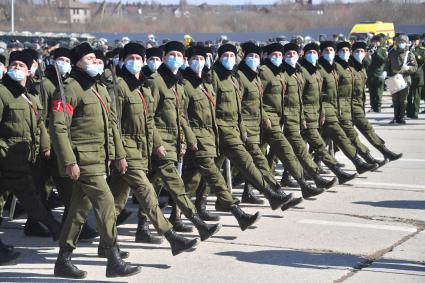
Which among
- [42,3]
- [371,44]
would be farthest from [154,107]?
[42,3]

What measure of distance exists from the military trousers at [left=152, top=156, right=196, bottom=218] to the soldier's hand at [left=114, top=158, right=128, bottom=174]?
2.30ft

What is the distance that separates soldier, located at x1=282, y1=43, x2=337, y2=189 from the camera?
38.7 ft

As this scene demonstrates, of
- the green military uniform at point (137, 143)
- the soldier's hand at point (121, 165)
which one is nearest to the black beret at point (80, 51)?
the green military uniform at point (137, 143)

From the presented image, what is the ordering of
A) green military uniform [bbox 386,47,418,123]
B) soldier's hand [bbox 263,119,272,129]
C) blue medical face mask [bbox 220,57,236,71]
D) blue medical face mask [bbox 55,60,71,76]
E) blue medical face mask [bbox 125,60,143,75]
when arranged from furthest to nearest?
green military uniform [bbox 386,47,418,123] < soldier's hand [bbox 263,119,272,129] < blue medical face mask [bbox 220,57,236,71] < blue medical face mask [bbox 55,60,71,76] < blue medical face mask [bbox 125,60,143,75]

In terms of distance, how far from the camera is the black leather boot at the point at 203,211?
10.4 meters

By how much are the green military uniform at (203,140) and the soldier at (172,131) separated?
0.64 feet

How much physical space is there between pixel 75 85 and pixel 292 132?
436cm

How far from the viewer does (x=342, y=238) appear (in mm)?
9531

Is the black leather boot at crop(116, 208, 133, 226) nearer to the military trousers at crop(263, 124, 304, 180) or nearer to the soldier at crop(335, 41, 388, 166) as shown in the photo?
the military trousers at crop(263, 124, 304, 180)

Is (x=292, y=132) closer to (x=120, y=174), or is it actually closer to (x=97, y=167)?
(x=120, y=174)

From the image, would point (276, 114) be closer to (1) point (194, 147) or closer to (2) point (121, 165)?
(1) point (194, 147)

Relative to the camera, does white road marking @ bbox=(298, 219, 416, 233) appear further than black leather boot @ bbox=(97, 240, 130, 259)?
Yes

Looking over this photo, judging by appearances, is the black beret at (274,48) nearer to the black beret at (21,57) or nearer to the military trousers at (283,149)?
the military trousers at (283,149)

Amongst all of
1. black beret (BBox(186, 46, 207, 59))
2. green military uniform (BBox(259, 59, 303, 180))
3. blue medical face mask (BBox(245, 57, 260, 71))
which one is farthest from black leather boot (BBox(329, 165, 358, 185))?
black beret (BBox(186, 46, 207, 59))
